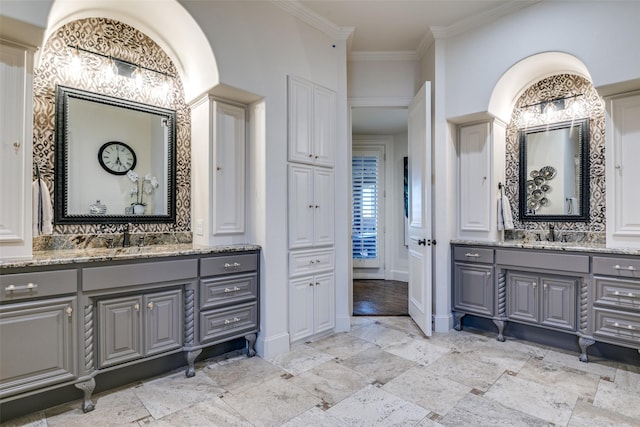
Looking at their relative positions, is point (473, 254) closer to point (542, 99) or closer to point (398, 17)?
point (542, 99)

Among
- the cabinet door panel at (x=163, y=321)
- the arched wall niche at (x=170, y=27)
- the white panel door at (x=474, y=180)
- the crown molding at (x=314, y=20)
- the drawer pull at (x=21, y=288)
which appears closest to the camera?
the drawer pull at (x=21, y=288)

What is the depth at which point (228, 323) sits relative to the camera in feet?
8.77

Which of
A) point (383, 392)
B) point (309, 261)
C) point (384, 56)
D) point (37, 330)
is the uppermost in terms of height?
point (384, 56)

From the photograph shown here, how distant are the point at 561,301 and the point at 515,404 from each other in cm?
121

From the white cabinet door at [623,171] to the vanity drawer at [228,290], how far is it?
2.90m

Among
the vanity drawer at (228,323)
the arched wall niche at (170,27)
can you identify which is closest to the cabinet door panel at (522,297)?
the vanity drawer at (228,323)

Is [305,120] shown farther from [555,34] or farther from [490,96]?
[555,34]

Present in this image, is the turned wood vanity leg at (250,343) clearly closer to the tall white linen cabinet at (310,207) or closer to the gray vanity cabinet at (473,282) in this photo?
the tall white linen cabinet at (310,207)

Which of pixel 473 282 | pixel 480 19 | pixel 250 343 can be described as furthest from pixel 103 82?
pixel 473 282

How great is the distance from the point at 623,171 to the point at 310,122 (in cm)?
256

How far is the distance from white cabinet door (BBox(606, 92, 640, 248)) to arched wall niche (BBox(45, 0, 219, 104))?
3.13 meters

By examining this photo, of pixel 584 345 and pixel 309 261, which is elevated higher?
pixel 309 261

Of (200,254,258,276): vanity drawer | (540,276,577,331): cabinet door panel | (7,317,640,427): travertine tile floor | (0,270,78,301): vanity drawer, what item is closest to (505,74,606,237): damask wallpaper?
(540,276,577,331): cabinet door panel

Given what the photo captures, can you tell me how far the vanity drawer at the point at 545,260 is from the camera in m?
2.78
